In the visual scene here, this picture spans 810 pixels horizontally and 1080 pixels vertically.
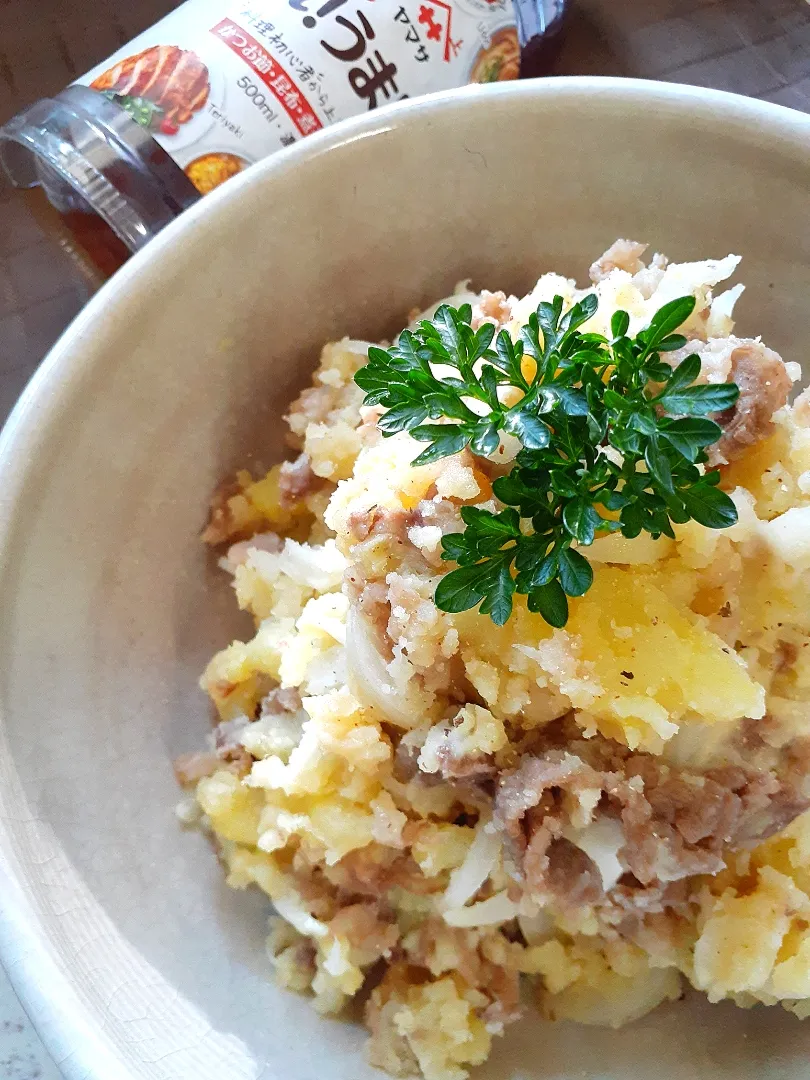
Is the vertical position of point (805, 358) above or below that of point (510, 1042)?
above

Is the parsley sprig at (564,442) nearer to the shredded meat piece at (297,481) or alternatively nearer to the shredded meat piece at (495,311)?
the shredded meat piece at (495,311)

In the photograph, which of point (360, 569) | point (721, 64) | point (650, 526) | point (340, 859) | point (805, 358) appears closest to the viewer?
point (650, 526)

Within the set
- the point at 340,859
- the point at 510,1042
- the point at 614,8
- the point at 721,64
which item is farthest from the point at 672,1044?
the point at 614,8

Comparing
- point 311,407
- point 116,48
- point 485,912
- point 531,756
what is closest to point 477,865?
point 485,912

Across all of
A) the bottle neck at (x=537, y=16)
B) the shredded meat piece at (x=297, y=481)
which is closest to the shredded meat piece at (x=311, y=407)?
the shredded meat piece at (x=297, y=481)

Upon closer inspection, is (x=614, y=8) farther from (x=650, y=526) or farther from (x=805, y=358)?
(x=650, y=526)

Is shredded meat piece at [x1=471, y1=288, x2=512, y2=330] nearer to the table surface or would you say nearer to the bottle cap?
the bottle cap

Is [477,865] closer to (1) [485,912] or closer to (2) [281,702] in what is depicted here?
(1) [485,912]

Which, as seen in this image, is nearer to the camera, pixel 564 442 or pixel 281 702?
pixel 564 442
